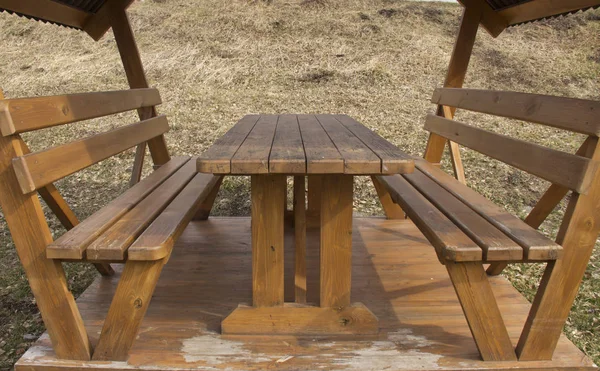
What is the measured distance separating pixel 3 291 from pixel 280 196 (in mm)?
2480

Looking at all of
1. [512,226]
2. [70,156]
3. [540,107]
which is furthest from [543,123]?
[70,156]

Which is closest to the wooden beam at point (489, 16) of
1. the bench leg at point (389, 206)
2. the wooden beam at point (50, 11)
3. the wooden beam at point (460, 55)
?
the wooden beam at point (460, 55)

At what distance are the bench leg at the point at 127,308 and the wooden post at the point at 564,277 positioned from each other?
5.36 feet

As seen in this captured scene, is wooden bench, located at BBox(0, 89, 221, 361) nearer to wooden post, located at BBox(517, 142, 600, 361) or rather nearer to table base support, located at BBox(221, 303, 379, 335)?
table base support, located at BBox(221, 303, 379, 335)

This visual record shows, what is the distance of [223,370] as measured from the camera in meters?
1.89

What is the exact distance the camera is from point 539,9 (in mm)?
2859

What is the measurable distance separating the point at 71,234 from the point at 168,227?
41 centimetres

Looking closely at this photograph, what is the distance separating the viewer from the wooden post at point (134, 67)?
3.21 metres

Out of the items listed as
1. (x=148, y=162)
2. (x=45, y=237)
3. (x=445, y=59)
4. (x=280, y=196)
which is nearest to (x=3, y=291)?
(x=45, y=237)

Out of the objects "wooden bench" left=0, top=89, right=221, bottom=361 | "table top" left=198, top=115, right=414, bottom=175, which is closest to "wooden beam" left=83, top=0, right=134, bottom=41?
"wooden bench" left=0, top=89, right=221, bottom=361

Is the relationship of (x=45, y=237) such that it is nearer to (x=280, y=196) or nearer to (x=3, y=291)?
(x=280, y=196)

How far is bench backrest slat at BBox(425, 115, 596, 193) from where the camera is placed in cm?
170

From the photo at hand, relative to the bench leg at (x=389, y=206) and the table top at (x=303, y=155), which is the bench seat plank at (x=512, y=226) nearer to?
the table top at (x=303, y=155)

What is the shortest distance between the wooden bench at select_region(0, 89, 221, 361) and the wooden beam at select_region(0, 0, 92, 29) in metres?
0.67
